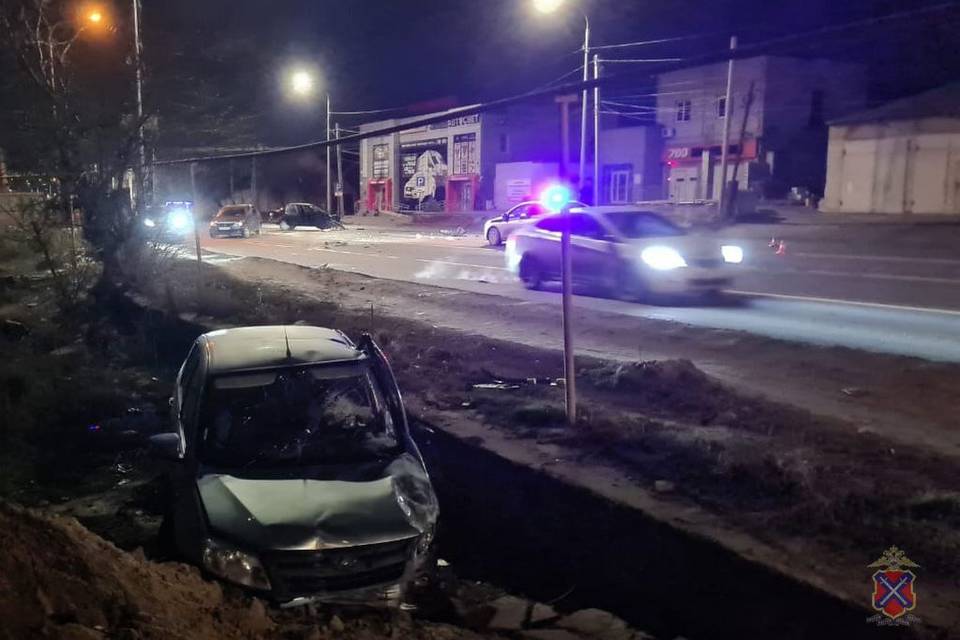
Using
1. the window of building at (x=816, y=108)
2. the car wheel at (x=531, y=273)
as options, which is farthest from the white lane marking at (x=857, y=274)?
the window of building at (x=816, y=108)

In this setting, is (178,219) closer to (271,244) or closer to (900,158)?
(271,244)

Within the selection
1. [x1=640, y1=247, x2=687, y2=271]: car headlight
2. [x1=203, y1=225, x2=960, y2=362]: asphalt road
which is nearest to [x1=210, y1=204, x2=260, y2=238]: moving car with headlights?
Result: [x1=203, y1=225, x2=960, y2=362]: asphalt road

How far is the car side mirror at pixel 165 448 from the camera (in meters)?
4.69

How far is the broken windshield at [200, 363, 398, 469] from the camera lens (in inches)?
187

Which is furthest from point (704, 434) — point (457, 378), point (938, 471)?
point (457, 378)

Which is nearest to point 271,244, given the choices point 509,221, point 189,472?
point 509,221

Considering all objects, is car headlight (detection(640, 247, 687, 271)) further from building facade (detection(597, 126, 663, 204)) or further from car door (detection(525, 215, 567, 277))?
building facade (detection(597, 126, 663, 204))

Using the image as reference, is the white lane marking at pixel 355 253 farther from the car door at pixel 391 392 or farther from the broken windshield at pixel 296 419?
the broken windshield at pixel 296 419

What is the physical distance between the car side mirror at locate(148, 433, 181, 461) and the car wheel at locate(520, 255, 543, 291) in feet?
43.4

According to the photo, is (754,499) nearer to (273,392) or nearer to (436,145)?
(273,392)

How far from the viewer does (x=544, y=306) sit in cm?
1456

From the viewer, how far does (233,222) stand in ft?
128

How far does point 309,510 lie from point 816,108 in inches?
1859

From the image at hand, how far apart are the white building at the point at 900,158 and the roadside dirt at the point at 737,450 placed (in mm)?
26193
